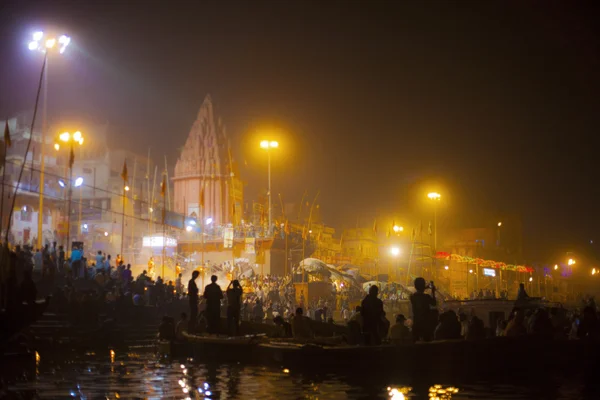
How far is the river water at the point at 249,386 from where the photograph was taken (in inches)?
371

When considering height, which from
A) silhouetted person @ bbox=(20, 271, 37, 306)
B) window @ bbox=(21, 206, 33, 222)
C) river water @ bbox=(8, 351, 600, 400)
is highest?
window @ bbox=(21, 206, 33, 222)

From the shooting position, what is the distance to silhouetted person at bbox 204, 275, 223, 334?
16.6 metres

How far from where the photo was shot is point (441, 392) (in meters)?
9.81

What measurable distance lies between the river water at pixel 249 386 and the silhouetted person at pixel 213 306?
3218 millimetres

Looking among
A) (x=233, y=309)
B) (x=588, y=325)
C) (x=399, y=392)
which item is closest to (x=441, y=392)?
(x=399, y=392)

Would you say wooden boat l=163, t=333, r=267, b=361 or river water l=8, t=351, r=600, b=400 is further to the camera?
wooden boat l=163, t=333, r=267, b=361

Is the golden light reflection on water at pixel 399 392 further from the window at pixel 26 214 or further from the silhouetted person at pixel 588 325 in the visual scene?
the window at pixel 26 214

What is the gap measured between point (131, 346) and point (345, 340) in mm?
8160

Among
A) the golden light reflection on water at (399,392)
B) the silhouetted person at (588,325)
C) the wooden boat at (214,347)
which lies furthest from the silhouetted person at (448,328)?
the silhouetted person at (588,325)

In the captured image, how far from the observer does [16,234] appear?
5447 centimetres

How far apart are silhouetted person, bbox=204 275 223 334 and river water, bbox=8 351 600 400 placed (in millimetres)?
3218

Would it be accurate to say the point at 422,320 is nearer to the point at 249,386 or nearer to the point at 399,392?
the point at 399,392

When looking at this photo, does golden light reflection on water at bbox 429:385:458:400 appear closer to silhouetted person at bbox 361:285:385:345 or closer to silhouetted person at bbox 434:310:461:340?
silhouetted person at bbox 361:285:385:345

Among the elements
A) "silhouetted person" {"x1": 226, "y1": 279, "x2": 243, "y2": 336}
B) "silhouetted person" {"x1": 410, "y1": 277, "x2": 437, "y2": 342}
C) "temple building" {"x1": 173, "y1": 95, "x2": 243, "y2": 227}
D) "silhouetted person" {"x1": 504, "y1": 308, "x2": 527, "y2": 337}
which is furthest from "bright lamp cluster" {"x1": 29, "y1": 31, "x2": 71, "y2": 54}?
"temple building" {"x1": 173, "y1": 95, "x2": 243, "y2": 227}
